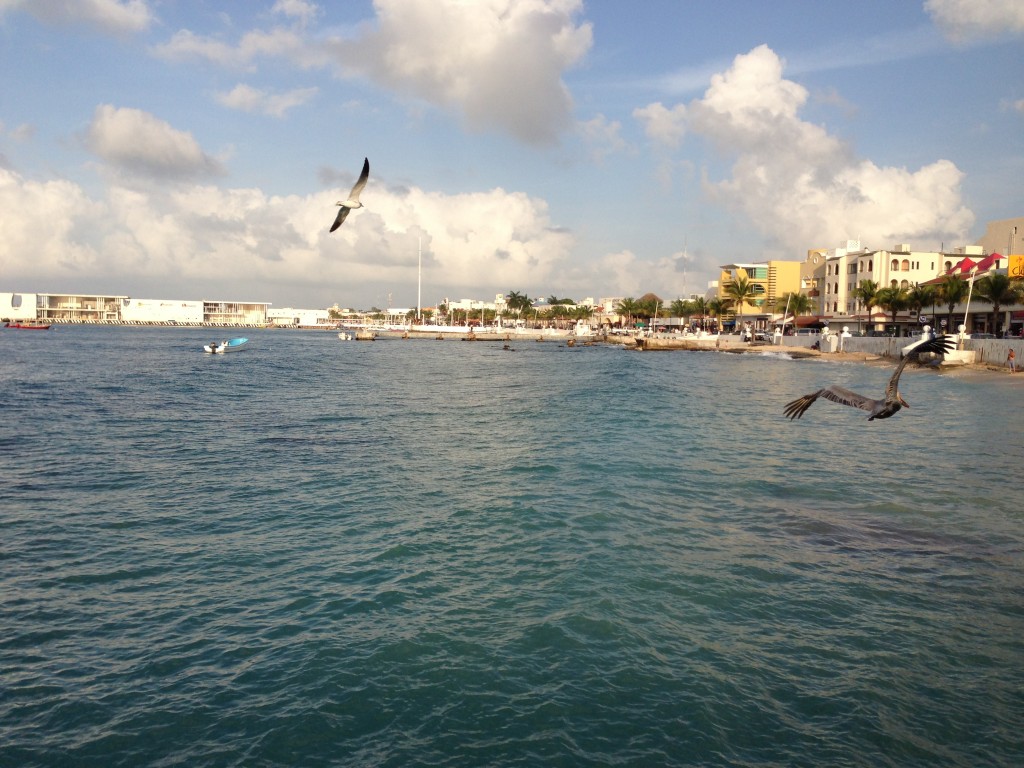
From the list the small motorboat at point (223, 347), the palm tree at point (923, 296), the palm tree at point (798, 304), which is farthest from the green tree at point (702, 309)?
the small motorboat at point (223, 347)

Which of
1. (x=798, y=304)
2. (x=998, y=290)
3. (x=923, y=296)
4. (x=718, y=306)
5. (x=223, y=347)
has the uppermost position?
Result: (x=718, y=306)

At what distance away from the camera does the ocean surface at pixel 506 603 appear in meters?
7.80

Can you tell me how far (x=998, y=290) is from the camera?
62.9 meters

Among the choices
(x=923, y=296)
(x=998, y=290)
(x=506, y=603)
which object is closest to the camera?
(x=506, y=603)

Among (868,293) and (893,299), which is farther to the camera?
(868,293)

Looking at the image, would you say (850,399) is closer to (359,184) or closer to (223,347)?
(359,184)

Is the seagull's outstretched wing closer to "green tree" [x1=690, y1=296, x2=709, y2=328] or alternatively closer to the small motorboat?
the small motorboat

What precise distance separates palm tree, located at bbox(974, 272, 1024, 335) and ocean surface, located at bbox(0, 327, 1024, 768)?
154ft

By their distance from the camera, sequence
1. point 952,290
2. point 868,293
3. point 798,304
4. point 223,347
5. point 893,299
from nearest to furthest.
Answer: point 952,290
point 893,299
point 868,293
point 223,347
point 798,304

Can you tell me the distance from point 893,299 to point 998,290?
16240 mm

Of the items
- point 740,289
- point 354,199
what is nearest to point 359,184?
point 354,199

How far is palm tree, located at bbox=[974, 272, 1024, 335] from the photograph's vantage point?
62.7 m

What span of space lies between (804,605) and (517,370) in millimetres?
57741

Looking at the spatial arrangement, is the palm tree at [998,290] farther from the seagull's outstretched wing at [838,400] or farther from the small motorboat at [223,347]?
the small motorboat at [223,347]
